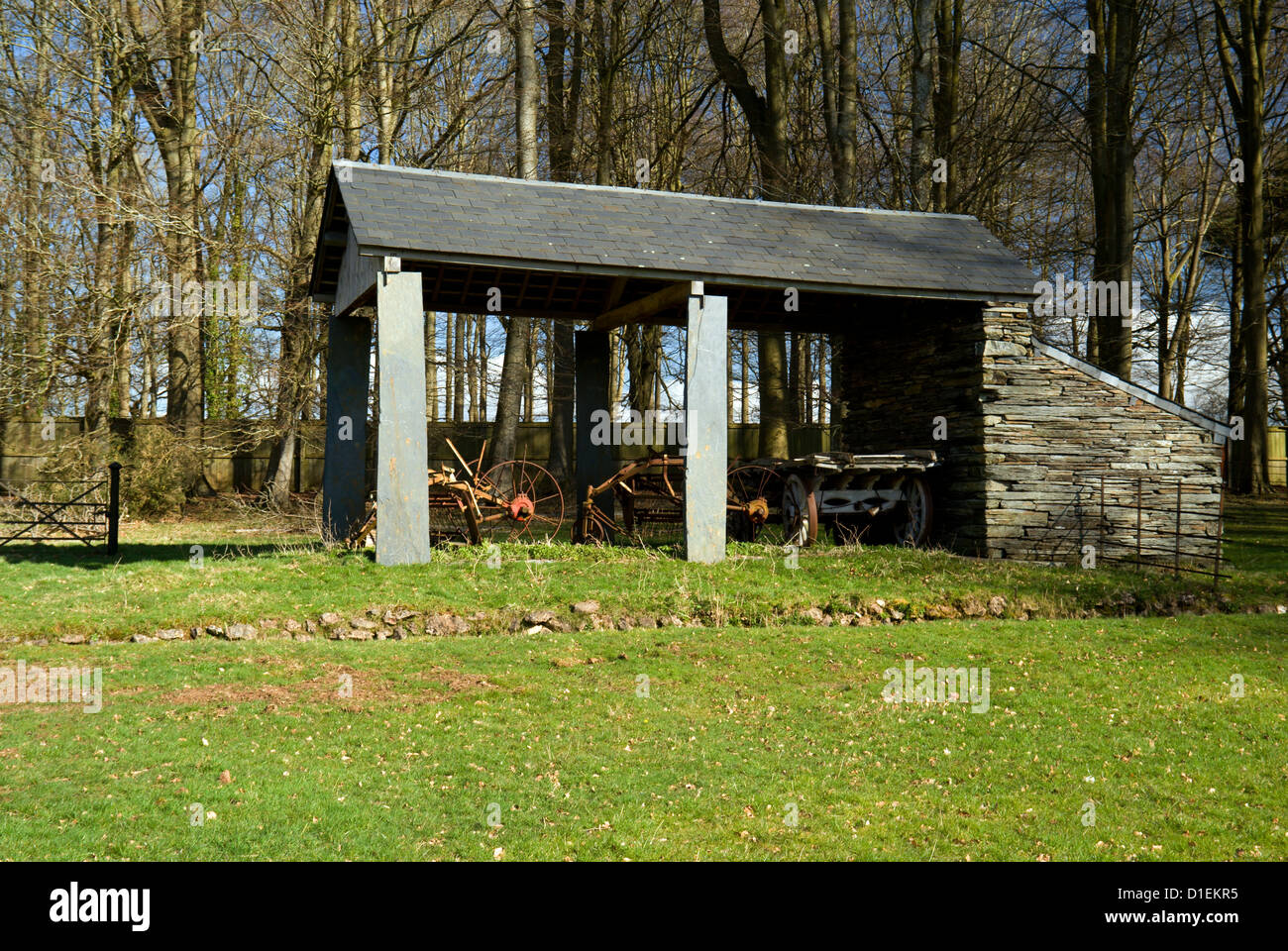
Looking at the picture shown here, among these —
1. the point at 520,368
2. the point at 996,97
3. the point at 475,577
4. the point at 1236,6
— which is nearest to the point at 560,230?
the point at 475,577

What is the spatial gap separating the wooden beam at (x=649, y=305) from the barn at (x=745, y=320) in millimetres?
38

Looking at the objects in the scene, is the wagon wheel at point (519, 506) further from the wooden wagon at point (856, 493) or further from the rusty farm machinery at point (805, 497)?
the wooden wagon at point (856, 493)

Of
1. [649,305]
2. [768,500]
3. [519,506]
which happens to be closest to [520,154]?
[649,305]

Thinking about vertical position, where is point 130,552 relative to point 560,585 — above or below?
A: above

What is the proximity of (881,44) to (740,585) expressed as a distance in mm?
20518

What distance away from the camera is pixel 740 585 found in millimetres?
11773

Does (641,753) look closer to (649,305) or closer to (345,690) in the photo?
(345,690)

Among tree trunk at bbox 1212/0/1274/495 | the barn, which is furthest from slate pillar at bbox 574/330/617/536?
tree trunk at bbox 1212/0/1274/495

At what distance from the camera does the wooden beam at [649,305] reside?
13172 millimetres

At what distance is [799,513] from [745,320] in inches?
→ 141

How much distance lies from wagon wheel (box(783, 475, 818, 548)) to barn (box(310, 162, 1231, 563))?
1.70 m

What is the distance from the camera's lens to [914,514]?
48.7 feet

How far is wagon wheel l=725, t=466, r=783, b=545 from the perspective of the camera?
1463 cm
